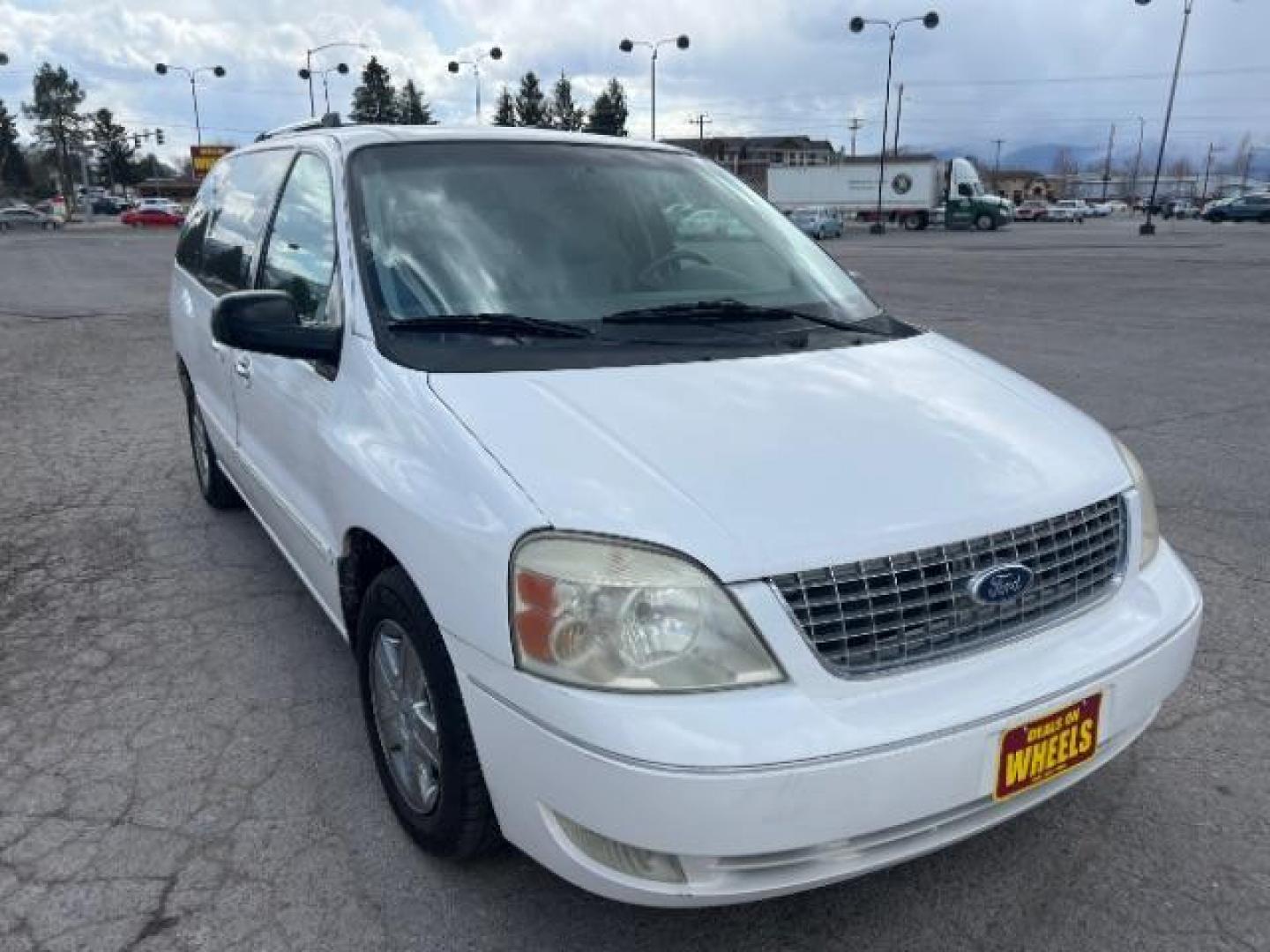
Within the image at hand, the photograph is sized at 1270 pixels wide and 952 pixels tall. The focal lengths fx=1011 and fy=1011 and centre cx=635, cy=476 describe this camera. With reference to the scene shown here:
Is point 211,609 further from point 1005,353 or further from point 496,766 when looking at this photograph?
point 1005,353

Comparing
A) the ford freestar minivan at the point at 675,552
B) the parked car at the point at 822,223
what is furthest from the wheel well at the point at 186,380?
the parked car at the point at 822,223

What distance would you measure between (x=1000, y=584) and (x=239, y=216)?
353 centimetres

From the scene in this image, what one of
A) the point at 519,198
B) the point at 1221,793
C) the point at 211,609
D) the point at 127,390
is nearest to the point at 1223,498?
the point at 1221,793

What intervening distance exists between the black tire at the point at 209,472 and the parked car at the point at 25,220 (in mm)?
62851

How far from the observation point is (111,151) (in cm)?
10431

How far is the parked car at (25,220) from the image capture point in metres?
58.2

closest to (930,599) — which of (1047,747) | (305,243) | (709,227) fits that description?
(1047,747)

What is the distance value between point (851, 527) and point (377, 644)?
1332 mm

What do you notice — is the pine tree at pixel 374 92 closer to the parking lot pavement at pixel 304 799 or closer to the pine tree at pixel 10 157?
the pine tree at pixel 10 157

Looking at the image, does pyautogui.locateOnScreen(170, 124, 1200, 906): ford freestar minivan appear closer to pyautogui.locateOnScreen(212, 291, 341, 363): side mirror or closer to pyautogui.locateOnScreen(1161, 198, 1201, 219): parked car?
pyautogui.locateOnScreen(212, 291, 341, 363): side mirror

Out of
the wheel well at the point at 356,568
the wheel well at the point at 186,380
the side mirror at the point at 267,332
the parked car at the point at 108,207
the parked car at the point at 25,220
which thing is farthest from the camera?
the parked car at the point at 108,207

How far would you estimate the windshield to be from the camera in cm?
284

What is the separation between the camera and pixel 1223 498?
17.4 feet

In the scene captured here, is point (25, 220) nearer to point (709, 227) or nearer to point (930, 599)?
point (709, 227)
